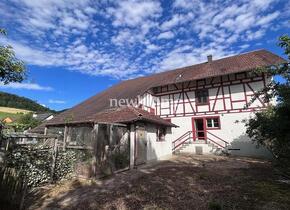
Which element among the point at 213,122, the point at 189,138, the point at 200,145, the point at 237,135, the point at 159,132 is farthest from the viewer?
the point at 189,138

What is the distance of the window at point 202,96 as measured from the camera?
17.6 metres

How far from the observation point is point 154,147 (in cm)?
1291

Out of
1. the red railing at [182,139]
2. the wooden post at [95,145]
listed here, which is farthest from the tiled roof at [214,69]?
the wooden post at [95,145]

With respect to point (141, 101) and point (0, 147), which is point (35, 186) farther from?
point (141, 101)

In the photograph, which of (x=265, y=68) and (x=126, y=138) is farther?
(x=126, y=138)

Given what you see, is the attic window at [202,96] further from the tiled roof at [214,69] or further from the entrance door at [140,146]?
the entrance door at [140,146]

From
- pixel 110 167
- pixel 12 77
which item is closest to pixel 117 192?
pixel 110 167

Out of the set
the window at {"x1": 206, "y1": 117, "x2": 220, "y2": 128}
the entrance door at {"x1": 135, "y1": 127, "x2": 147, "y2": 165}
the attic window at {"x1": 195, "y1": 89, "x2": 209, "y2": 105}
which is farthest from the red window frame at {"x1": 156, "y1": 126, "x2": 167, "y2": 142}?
the attic window at {"x1": 195, "y1": 89, "x2": 209, "y2": 105}

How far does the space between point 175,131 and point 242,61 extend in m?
8.77

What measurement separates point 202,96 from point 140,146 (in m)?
9.19

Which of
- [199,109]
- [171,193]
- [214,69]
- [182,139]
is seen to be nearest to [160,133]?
[182,139]

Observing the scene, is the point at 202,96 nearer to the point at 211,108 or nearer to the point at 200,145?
the point at 211,108

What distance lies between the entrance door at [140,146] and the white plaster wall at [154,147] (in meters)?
0.56

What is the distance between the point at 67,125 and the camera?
31.9 feet
